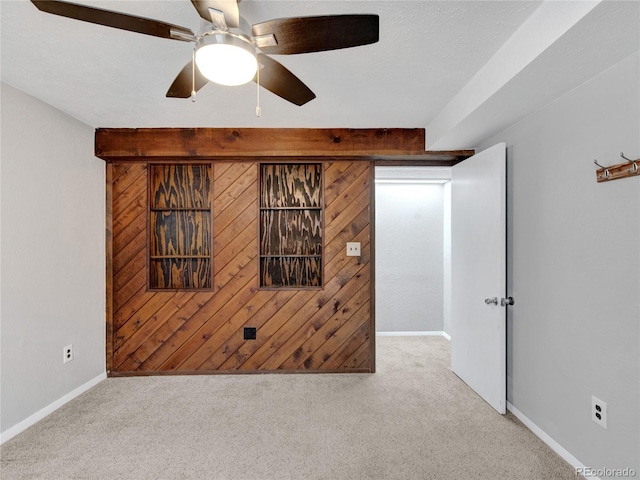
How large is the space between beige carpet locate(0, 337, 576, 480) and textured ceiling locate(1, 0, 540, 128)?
226 cm

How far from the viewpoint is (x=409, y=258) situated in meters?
4.64

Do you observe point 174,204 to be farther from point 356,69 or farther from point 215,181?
point 356,69

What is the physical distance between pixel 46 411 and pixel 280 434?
1728 mm

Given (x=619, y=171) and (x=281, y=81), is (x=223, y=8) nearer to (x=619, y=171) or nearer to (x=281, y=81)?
(x=281, y=81)

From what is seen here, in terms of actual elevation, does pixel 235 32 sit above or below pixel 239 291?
above

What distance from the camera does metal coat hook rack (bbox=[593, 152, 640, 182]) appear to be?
1.53m

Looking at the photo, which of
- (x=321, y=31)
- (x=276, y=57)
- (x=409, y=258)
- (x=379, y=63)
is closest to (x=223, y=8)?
(x=321, y=31)

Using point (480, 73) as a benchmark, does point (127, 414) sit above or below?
below

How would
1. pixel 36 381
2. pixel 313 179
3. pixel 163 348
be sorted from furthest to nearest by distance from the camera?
pixel 313 179, pixel 163 348, pixel 36 381

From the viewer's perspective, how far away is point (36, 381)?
2.40 metres

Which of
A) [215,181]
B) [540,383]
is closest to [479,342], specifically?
[540,383]

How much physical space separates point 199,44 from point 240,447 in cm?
217

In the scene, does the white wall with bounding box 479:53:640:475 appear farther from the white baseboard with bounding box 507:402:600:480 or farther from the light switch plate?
the light switch plate

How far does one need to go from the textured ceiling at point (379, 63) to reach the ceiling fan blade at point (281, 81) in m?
0.22
